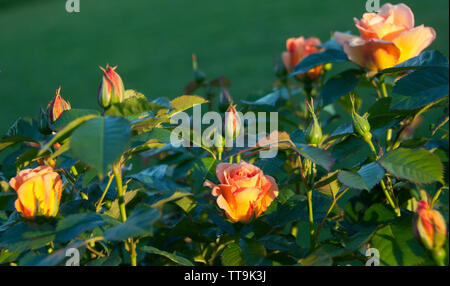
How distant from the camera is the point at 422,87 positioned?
453mm

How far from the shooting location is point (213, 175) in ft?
1.78

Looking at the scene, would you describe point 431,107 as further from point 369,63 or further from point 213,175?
point 213,175

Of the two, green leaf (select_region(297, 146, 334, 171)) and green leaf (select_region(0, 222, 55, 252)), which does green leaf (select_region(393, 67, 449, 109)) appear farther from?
green leaf (select_region(0, 222, 55, 252))

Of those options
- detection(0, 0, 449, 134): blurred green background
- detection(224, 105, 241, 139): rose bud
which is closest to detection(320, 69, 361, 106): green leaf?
detection(224, 105, 241, 139): rose bud

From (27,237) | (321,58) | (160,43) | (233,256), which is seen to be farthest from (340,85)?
(160,43)

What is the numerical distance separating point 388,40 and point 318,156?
232 mm

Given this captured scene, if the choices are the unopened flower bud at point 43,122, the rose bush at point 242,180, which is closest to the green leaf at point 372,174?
the rose bush at point 242,180

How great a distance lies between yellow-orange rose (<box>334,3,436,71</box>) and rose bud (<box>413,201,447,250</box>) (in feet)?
0.80

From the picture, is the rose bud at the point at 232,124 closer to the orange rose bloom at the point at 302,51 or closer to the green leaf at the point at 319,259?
A: the green leaf at the point at 319,259

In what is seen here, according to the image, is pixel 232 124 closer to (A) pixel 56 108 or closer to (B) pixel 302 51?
(A) pixel 56 108

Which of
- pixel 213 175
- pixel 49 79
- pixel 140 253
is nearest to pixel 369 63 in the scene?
pixel 213 175

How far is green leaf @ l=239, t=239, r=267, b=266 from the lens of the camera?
439 mm
